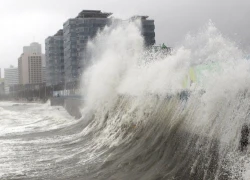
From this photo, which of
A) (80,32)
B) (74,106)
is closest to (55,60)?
(80,32)

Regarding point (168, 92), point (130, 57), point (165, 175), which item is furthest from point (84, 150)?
point (130, 57)

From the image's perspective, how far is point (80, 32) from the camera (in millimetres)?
109938

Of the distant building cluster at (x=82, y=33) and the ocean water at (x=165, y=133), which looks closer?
the ocean water at (x=165, y=133)

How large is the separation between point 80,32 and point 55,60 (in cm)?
2732

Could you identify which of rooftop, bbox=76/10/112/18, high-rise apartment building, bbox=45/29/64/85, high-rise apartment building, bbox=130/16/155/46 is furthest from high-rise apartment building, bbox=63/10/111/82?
high-rise apartment building, bbox=45/29/64/85

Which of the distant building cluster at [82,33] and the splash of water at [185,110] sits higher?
the distant building cluster at [82,33]

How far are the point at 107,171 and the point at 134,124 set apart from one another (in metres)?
4.55

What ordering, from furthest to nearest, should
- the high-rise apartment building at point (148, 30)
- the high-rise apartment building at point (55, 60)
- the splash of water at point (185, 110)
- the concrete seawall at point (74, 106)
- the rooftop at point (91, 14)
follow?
the high-rise apartment building at point (55, 60)
the rooftop at point (91, 14)
the high-rise apartment building at point (148, 30)
the concrete seawall at point (74, 106)
the splash of water at point (185, 110)

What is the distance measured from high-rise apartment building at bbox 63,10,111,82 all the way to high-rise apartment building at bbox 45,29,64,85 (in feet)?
61.5

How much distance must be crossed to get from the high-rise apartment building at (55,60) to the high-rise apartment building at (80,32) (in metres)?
18.8

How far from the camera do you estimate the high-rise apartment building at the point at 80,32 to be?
10881cm

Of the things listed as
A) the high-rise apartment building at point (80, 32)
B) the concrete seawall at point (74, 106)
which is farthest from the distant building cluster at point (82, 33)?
the concrete seawall at point (74, 106)

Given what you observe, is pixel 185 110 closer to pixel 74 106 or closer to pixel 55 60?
pixel 74 106

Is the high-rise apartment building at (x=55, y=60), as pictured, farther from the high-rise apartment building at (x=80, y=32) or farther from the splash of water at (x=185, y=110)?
the splash of water at (x=185, y=110)
